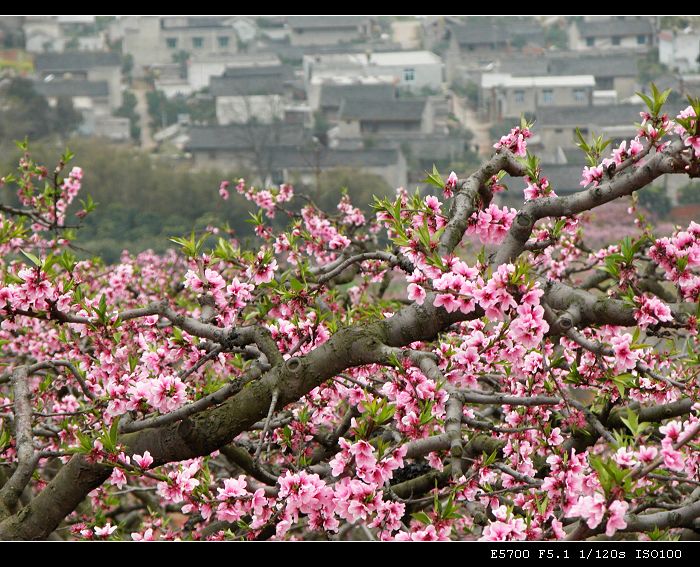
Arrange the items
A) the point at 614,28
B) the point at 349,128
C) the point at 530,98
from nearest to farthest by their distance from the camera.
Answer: the point at 349,128 → the point at 530,98 → the point at 614,28

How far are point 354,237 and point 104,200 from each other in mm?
29406

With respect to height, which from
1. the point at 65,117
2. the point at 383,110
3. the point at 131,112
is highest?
the point at 65,117

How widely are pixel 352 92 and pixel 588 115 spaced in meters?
12.5

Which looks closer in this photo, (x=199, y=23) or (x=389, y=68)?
(x=389, y=68)

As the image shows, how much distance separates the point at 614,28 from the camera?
5741 centimetres

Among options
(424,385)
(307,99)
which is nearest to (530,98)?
(307,99)

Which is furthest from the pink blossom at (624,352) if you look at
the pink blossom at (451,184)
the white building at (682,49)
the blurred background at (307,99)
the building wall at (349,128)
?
the white building at (682,49)

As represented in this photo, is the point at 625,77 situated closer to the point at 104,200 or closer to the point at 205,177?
the point at 205,177

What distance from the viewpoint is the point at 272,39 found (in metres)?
64.9

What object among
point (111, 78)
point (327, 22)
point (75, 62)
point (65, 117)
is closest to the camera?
point (65, 117)

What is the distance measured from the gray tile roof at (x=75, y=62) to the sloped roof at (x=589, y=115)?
25830 millimetres


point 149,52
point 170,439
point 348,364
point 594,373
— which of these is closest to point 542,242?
point 594,373

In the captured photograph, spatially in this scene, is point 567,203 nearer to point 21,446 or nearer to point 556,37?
point 21,446

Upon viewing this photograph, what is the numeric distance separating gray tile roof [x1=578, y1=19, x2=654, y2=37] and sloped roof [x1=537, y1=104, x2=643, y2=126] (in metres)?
14.9
